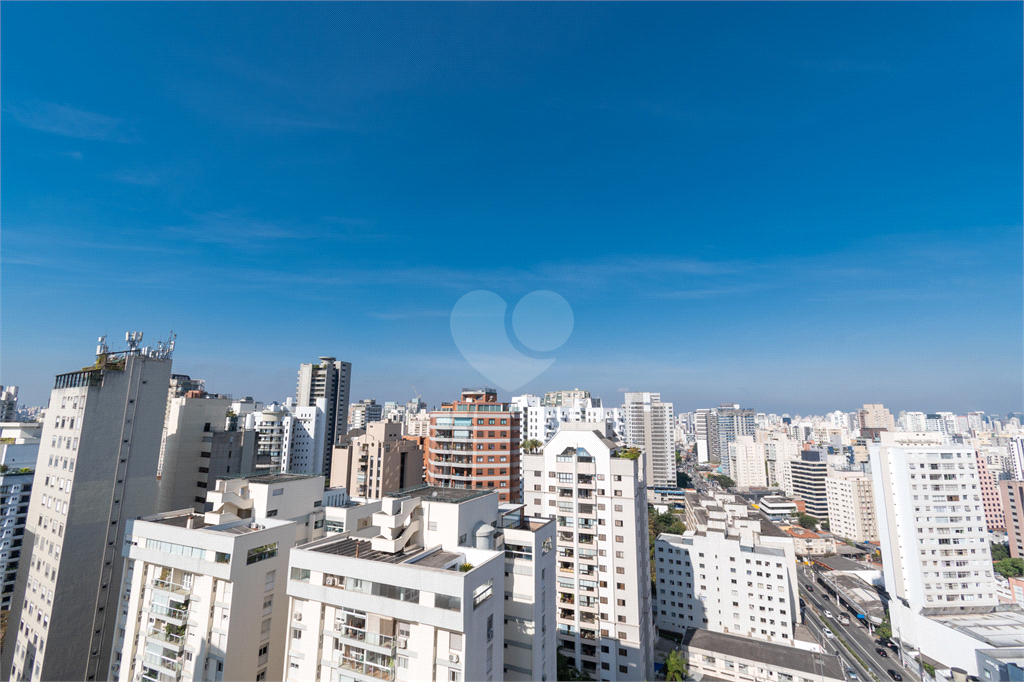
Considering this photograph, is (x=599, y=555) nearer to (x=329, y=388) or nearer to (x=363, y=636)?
(x=363, y=636)

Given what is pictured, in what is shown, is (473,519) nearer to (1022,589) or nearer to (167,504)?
(167,504)

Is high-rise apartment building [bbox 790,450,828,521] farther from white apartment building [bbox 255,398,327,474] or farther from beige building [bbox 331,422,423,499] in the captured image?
white apartment building [bbox 255,398,327,474]

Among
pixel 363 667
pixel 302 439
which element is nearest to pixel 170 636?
pixel 363 667

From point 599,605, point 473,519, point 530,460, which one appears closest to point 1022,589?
point 599,605

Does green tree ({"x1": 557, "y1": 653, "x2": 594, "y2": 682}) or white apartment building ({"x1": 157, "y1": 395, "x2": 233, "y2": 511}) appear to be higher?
white apartment building ({"x1": 157, "y1": 395, "x2": 233, "y2": 511})

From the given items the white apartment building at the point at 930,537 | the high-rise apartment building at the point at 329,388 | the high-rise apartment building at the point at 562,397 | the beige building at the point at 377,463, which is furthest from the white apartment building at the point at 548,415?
the white apartment building at the point at 930,537

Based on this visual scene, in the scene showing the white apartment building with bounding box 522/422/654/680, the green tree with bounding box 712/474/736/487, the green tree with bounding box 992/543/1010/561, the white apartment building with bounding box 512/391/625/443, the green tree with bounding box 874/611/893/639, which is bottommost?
the green tree with bounding box 874/611/893/639

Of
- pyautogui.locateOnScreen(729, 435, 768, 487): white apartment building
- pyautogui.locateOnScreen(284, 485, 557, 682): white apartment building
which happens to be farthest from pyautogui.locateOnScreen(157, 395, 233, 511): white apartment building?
pyautogui.locateOnScreen(729, 435, 768, 487): white apartment building
